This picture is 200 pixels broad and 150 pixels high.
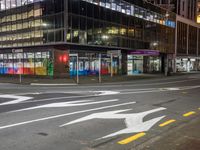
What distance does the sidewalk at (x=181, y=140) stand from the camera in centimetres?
592

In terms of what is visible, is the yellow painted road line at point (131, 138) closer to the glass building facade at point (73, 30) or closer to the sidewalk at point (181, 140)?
the sidewalk at point (181, 140)

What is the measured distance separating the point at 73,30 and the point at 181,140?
28.1 m

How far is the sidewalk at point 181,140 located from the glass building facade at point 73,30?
23.4 m

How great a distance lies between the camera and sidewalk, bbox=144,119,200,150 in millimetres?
5918

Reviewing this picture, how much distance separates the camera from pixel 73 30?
33062 millimetres

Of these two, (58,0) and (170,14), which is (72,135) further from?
(170,14)

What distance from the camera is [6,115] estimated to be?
9312 mm

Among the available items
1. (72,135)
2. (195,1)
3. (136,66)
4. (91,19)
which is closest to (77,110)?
(72,135)

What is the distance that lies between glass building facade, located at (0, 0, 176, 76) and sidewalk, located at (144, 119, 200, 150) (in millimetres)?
23410

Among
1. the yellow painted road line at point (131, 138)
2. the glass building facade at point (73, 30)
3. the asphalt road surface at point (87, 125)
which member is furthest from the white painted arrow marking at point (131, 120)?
the glass building facade at point (73, 30)

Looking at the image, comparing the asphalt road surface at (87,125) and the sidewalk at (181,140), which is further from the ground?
the asphalt road surface at (87,125)

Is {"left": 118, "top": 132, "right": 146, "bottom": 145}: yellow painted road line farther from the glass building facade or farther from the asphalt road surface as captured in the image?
the glass building facade

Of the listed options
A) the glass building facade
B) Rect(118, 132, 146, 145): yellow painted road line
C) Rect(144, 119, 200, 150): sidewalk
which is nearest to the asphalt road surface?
Rect(118, 132, 146, 145): yellow painted road line

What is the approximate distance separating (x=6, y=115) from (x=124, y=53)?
1426 inches
